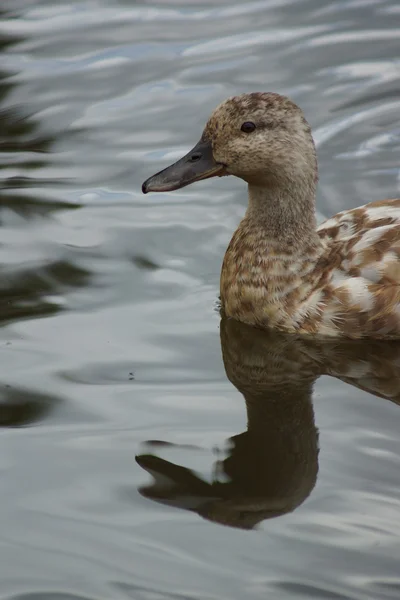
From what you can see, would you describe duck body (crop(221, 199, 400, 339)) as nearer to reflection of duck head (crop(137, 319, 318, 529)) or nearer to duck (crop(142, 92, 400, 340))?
duck (crop(142, 92, 400, 340))

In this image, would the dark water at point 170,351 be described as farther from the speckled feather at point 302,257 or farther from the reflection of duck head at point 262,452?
the speckled feather at point 302,257

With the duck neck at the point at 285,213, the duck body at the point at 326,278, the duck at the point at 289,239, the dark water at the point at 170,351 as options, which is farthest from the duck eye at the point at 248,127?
the dark water at the point at 170,351

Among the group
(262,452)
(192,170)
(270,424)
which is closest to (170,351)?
(270,424)

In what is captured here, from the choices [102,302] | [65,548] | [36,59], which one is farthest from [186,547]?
[36,59]

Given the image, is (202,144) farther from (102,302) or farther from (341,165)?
(341,165)

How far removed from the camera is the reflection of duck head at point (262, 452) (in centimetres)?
543

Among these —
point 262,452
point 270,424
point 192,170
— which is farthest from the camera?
point 192,170

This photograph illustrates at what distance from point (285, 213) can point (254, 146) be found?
1.54ft

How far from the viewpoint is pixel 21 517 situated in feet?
17.5

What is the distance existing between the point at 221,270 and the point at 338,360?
1162 millimetres

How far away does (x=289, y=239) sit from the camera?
722 centimetres

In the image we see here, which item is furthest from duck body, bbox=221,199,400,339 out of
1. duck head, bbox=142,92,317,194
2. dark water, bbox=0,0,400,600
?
duck head, bbox=142,92,317,194

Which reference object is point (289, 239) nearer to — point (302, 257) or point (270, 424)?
point (302, 257)

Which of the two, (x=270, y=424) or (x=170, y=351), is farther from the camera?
(x=170, y=351)
